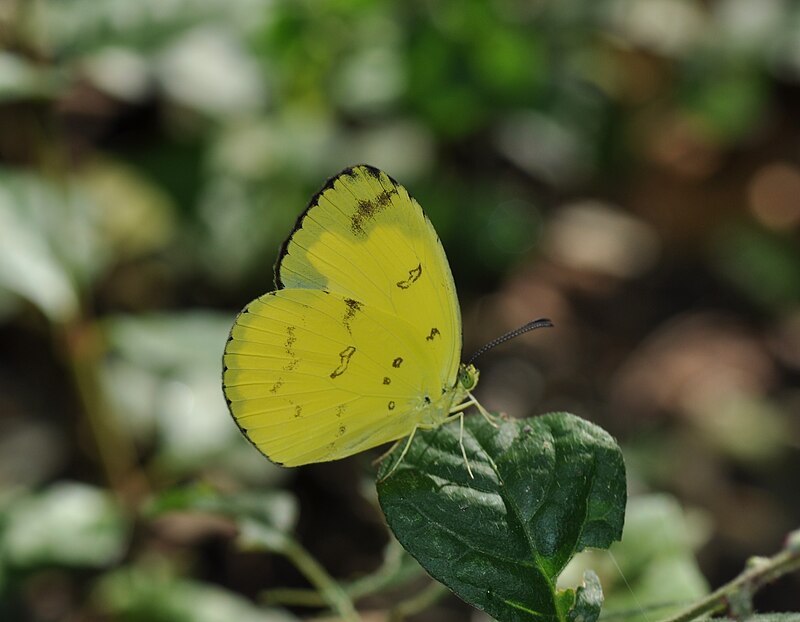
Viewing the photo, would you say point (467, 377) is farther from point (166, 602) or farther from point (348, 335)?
point (166, 602)

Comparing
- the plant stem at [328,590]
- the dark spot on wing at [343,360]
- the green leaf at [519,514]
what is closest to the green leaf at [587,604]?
the green leaf at [519,514]

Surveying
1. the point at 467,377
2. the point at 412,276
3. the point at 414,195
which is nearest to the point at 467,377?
the point at 467,377

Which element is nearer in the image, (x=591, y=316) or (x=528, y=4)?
(x=591, y=316)

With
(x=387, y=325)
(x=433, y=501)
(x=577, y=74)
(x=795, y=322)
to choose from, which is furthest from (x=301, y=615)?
(x=577, y=74)

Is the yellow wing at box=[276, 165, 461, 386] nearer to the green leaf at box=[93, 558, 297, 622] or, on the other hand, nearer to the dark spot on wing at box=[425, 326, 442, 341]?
the dark spot on wing at box=[425, 326, 442, 341]

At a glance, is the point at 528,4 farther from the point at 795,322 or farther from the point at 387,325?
the point at 387,325

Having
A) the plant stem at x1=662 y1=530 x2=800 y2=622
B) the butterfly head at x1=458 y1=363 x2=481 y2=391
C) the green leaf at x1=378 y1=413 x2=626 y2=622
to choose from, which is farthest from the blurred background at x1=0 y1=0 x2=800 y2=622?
the plant stem at x1=662 y1=530 x2=800 y2=622

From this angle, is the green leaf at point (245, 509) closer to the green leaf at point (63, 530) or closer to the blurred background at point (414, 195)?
the blurred background at point (414, 195)
